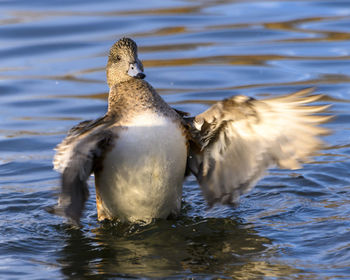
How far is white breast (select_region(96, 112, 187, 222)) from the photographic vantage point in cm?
521

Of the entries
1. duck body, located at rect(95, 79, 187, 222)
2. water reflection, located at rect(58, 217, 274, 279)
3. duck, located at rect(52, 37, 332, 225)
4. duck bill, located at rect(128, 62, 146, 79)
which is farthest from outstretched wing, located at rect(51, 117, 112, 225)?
duck bill, located at rect(128, 62, 146, 79)

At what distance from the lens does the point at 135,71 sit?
5.78 meters

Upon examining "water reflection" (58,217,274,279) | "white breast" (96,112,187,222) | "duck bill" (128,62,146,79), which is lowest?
"water reflection" (58,217,274,279)

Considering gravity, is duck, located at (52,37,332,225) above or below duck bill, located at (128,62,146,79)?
below

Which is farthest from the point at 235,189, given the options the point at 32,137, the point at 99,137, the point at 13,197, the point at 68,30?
the point at 68,30

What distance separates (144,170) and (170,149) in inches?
8.5

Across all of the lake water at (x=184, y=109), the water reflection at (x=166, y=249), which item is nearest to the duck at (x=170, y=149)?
the water reflection at (x=166, y=249)

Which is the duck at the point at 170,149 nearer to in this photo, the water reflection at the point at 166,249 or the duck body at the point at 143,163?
the duck body at the point at 143,163

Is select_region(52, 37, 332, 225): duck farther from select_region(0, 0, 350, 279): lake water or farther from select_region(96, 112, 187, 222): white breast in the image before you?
select_region(0, 0, 350, 279): lake water

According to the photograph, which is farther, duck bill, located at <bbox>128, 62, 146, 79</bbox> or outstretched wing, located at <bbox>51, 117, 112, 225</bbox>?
duck bill, located at <bbox>128, 62, 146, 79</bbox>

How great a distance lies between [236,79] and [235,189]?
4464 millimetres

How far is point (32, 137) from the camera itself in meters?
8.31

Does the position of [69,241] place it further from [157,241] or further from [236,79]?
[236,79]

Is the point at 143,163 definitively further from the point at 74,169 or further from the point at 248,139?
the point at 248,139
